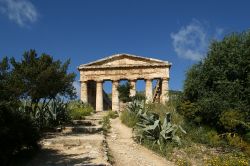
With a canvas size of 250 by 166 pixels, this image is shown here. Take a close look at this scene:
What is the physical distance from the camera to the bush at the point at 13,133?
10.5 meters

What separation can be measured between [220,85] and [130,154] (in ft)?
19.6

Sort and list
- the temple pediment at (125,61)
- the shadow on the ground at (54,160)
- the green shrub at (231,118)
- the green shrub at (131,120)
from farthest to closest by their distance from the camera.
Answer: the temple pediment at (125,61) → the green shrub at (131,120) → the green shrub at (231,118) → the shadow on the ground at (54,160)

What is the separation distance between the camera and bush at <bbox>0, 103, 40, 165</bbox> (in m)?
10.5

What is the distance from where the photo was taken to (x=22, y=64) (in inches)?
674

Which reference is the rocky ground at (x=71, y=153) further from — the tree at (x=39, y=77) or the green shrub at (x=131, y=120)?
the green shrub at (x=131, y=120)

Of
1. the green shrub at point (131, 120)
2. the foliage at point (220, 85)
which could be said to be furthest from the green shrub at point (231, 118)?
the green shrub at point (131, 120)

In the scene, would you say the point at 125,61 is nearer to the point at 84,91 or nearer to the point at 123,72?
the point at 123,72

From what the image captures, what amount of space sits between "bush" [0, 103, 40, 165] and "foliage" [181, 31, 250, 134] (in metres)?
7.64

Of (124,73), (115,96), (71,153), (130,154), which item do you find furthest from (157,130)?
(115,96)

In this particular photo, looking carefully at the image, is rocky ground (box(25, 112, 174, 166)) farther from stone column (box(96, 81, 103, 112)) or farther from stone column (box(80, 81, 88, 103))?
stone column (box(80, 81, 88, 103))

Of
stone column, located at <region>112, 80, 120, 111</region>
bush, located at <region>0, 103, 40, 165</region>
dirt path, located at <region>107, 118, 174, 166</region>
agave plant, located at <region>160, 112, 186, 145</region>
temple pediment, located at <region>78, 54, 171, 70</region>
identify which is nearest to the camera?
bush, located at <region>0, 103, 40, 165</region>

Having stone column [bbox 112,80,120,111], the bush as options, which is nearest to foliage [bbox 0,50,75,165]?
the bush

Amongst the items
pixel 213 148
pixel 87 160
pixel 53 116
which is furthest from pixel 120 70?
pixel 87 160

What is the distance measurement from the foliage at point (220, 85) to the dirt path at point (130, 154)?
3.45 m
